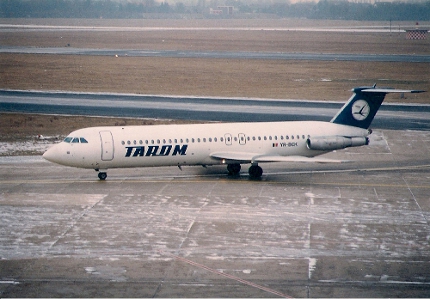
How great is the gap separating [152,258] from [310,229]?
26.4ft

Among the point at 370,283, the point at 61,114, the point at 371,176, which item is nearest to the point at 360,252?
the point at 370,283

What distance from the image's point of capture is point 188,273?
26.3 meters

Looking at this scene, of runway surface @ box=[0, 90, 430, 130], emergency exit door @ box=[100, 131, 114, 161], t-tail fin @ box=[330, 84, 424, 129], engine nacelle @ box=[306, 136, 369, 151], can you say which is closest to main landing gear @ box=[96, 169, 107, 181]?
emergency exit door @ box=[100, 131, 114, 161]

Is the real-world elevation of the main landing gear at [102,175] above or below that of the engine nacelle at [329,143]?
below

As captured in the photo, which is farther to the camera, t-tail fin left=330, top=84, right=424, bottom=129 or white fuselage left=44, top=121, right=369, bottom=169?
t-tail fin left=330, top=84, right=424, bottom=129

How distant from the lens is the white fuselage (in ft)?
132

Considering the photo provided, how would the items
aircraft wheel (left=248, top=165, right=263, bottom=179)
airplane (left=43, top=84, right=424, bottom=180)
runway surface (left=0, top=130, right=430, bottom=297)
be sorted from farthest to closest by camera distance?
1. aircraft wheel (left=248, top=165, right=263, bottom=179)
2. airplane (left=43, top=84, right=424, bottom=180)
3. runway surface (left=0, top=130, right=430, bottom=297)

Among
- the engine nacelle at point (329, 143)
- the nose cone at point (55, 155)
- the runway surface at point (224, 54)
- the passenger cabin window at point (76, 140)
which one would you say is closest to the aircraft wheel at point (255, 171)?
the engine nacelle at point (329, 143)

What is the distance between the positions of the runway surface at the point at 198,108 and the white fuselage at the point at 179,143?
18190mm

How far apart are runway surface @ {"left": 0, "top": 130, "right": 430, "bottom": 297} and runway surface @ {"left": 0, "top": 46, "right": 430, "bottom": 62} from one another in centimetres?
6750

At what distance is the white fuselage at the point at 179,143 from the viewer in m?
40.2

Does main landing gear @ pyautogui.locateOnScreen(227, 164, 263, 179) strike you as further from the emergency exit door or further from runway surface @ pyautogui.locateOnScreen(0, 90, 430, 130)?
runway surface @ pyautogui.locateOnScreen(0, 90, 430, 130)

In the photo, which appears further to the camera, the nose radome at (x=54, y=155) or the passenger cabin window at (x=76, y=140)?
the passenger cabin window at (x=76, y=140)

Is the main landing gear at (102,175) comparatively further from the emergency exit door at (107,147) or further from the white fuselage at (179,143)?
the emergency exit door at (107,147)
